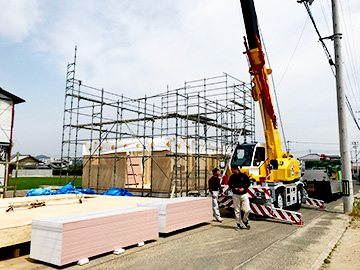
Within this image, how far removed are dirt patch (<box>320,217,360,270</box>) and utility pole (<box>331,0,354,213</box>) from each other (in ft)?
12.3

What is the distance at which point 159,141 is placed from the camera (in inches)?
683

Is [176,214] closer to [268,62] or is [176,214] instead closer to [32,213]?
[32,213]

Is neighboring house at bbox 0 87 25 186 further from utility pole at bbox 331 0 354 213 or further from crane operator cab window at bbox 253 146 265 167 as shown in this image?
utility pole at bbox 331 0 354 213

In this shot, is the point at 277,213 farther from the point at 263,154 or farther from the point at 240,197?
the point at 263,154

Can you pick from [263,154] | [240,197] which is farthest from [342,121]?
[240,197]

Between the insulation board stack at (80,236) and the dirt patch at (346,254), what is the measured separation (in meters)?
4.09

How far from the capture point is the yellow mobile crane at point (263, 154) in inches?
404

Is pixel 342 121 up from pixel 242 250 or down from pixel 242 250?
up

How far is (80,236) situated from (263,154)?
328 inches

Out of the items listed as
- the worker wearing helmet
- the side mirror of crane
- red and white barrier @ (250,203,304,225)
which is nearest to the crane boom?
the side mirror of crane

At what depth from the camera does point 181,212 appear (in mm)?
8148

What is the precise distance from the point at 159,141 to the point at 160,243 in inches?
418

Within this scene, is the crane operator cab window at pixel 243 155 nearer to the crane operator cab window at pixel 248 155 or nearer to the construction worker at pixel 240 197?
the crane operator cab window at pixel 248 155

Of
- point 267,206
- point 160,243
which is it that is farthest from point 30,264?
point 267,206
